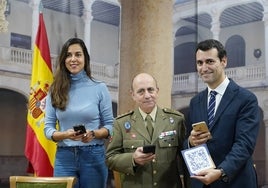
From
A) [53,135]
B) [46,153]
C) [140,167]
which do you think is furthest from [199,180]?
[46,153]

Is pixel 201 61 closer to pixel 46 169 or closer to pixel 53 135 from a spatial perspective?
pixel 53 135

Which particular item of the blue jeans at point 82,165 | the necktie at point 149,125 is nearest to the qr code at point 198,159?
the necktie at point 149,125

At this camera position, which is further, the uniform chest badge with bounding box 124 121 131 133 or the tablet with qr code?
the uniform chest badge with bounding box 124 121 131 133

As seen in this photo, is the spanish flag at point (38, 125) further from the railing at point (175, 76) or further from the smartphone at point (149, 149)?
the smartphone at point (149, 149)

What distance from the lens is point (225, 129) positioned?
191cm

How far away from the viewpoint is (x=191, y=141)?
1.92m

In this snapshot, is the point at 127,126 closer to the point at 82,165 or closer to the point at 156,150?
the point at 156,150

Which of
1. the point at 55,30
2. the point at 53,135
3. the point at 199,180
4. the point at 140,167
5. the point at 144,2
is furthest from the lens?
the point at 55,30

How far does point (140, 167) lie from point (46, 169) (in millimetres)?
1911

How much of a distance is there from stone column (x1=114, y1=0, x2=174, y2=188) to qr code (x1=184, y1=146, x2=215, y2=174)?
73.9 inches

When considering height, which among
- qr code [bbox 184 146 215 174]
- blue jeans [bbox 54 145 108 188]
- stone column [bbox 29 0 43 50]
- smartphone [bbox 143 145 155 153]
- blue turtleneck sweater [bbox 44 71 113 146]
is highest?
stone column [bbox 29 0 43 50]

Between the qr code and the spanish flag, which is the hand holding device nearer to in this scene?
the qr code

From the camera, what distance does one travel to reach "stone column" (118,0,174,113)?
147 inches

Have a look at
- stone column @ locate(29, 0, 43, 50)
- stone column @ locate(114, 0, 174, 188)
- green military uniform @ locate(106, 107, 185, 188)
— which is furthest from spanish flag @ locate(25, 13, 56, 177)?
green military uniform @ locate(106, 107, 185, 188)
